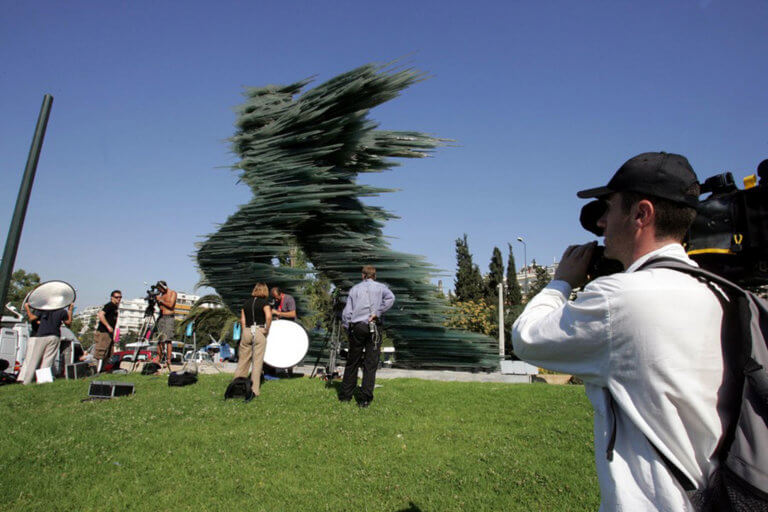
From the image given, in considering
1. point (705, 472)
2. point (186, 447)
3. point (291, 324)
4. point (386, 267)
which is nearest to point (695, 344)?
point (705, 472)

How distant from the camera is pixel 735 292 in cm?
116

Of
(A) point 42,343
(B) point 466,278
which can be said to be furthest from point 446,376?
(B) point 466,278

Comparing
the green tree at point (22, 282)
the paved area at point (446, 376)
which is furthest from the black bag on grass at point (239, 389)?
the green tree at point (22, 282)

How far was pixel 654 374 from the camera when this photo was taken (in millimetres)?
1133

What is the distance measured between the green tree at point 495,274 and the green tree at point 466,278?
0.80 metres

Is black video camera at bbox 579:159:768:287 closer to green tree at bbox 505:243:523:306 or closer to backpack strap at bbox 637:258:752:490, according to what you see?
backpack strap at bbox 637:258:752:490

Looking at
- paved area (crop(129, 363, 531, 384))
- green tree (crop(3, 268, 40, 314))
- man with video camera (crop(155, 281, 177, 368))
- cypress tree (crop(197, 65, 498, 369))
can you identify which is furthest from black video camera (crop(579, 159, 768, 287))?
green tree (crop(3, 268, 40, 314))

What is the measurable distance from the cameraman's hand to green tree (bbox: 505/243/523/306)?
35062 mm

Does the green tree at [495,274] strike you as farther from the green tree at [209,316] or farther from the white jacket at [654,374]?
the white jacket at [654,374]

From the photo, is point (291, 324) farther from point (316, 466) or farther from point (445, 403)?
point (316, 466)

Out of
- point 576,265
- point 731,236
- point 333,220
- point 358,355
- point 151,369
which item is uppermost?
point 333,220

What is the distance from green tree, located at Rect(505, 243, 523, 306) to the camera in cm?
3790

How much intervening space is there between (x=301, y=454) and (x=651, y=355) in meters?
4.01

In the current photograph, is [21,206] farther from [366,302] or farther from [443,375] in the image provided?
[443,375]
